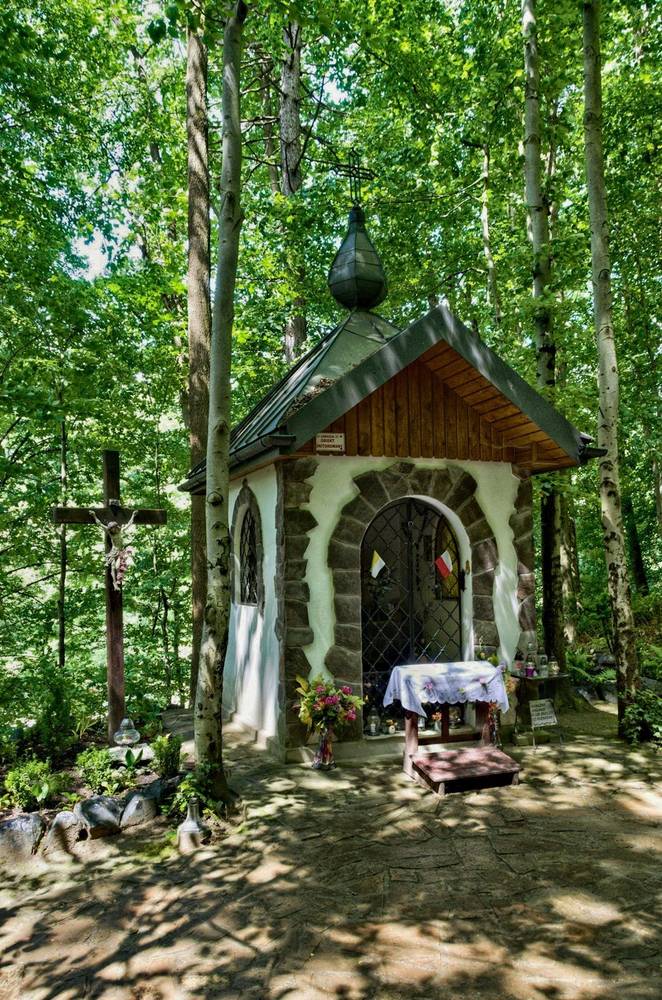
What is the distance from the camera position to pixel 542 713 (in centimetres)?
707

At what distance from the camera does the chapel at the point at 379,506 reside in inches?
255

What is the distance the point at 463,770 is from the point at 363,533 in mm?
2451

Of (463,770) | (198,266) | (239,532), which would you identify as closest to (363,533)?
(239,532)

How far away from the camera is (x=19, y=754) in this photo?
6344 mm

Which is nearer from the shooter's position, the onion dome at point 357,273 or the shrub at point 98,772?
the shrub at point 98,772

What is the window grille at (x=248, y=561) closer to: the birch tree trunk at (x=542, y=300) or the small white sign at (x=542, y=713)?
the small white sign at (x=542, y=713)

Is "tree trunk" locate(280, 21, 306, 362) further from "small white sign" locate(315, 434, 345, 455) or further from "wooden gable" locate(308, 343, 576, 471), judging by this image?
"small white sign" locate(315, 434, 345, 455)

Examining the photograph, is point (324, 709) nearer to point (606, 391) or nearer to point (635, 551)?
point (606, 391)

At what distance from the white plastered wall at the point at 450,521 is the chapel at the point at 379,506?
0.02 meters

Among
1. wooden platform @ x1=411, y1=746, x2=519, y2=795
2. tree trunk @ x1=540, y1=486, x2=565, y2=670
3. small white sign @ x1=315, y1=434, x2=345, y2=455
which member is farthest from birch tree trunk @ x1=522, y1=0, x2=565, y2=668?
small white sign @ x1=315, y1=434, x2=345, y2=455

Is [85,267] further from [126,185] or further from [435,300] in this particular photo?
[435,300]

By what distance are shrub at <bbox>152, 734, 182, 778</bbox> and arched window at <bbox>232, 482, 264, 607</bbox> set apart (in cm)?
195

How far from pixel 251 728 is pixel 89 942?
408cm

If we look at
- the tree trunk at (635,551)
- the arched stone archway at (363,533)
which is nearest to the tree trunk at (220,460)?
the arched stone archway at (363,533)
